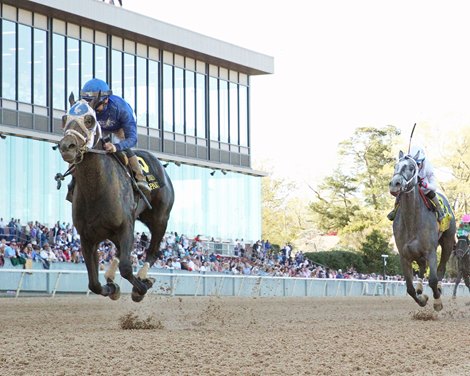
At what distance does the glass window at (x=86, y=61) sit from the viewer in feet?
119

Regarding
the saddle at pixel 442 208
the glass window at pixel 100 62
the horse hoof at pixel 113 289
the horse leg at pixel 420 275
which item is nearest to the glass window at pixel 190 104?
the glass window at pixel 100 62

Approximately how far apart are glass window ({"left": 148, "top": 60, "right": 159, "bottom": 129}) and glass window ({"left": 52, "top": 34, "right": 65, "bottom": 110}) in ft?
16.9

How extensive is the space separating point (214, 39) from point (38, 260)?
21.1 metres

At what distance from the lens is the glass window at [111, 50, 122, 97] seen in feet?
124

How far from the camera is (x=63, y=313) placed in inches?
607

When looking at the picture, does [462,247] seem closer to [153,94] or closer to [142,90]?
[142,90]

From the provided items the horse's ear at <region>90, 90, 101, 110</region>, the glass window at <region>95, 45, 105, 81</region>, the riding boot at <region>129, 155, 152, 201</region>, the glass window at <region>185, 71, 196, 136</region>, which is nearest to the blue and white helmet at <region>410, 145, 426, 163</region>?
the riding boot at <region>129, 155, 152, 201</region>

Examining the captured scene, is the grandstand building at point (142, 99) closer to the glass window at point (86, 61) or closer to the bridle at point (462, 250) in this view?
the glass window at point (86, 61)

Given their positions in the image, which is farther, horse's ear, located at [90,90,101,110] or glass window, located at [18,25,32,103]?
glass window, located at [18,25,32,103]

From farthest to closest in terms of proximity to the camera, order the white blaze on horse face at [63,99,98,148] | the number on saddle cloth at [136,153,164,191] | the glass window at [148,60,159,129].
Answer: the glass window at [148,60,159,129]
the number on saddle cloth at [136,153,164,191]
the white blaze on horse face at [63,99,98,148]

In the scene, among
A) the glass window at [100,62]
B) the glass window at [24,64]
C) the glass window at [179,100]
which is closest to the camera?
the glass window at [24,64]

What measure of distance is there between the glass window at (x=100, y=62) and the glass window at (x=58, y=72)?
6.40ft

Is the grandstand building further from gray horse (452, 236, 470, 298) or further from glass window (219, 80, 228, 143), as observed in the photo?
gray horse (452, 236, 470, 298)

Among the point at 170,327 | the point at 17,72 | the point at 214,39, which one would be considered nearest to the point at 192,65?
the point at 214,39
